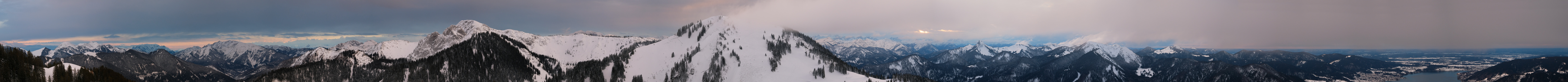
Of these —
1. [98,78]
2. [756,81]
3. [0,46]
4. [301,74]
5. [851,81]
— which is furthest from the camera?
[301,74]

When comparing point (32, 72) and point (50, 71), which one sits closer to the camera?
point (32, 72)

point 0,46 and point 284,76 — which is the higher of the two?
point 0,46

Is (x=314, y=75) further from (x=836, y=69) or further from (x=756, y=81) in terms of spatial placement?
(x=836, y=69)

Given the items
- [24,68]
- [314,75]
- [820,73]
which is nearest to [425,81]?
[314,75]

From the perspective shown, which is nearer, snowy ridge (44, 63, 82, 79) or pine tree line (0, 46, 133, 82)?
pine tree line (0, 46, 133, 82)

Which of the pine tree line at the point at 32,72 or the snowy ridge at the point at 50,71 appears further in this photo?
the snowy ridge at the point at 50,71

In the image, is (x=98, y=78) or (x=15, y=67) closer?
(x=15, y=67)

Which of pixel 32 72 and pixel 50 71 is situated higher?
pixel 32 72

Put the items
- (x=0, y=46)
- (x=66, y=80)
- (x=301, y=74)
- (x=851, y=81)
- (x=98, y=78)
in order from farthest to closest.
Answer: (x=301, y=74) < (x=851, y=81) < (x=98, y=78) < (x=66, y=80) < (x=0, y=46)
